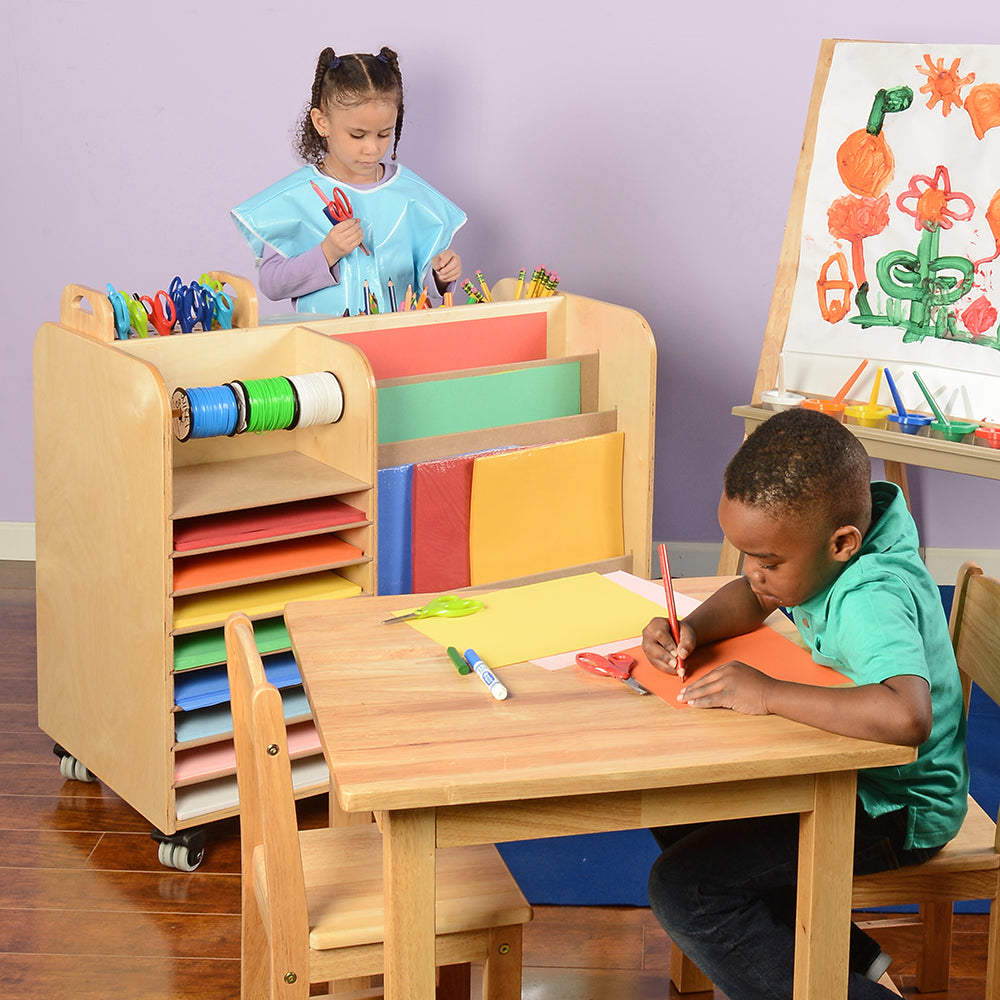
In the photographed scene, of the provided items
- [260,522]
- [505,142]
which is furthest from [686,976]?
[505,142]

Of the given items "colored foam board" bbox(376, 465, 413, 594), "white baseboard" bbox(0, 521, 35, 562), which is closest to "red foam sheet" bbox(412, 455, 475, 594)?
"colored foam board" bbox(376, 465, 413, 594)

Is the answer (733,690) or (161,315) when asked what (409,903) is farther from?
(161,315)

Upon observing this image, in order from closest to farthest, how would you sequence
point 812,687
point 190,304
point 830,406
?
point 812,687 < point 190,304 < point 830,406

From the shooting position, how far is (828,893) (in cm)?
137

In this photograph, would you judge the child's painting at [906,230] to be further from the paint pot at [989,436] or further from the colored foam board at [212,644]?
the colored foam board at [212,644]

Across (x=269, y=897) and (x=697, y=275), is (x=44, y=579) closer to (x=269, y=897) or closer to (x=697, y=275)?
(x=269, y=897)

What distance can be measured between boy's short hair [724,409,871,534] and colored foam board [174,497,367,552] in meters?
1.10

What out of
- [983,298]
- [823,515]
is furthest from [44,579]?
[983,298]

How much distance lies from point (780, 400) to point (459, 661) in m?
1.70

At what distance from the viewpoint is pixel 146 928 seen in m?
2.21

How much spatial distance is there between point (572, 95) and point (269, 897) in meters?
2.95

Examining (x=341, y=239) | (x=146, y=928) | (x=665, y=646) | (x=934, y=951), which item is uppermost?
(x=341, y=239)

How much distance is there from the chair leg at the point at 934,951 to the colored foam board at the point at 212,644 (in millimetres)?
1176

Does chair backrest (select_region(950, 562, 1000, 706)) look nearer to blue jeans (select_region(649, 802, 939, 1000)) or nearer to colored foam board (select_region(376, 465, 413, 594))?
blue jeans (select_region(649, 802, 939, 1000))
